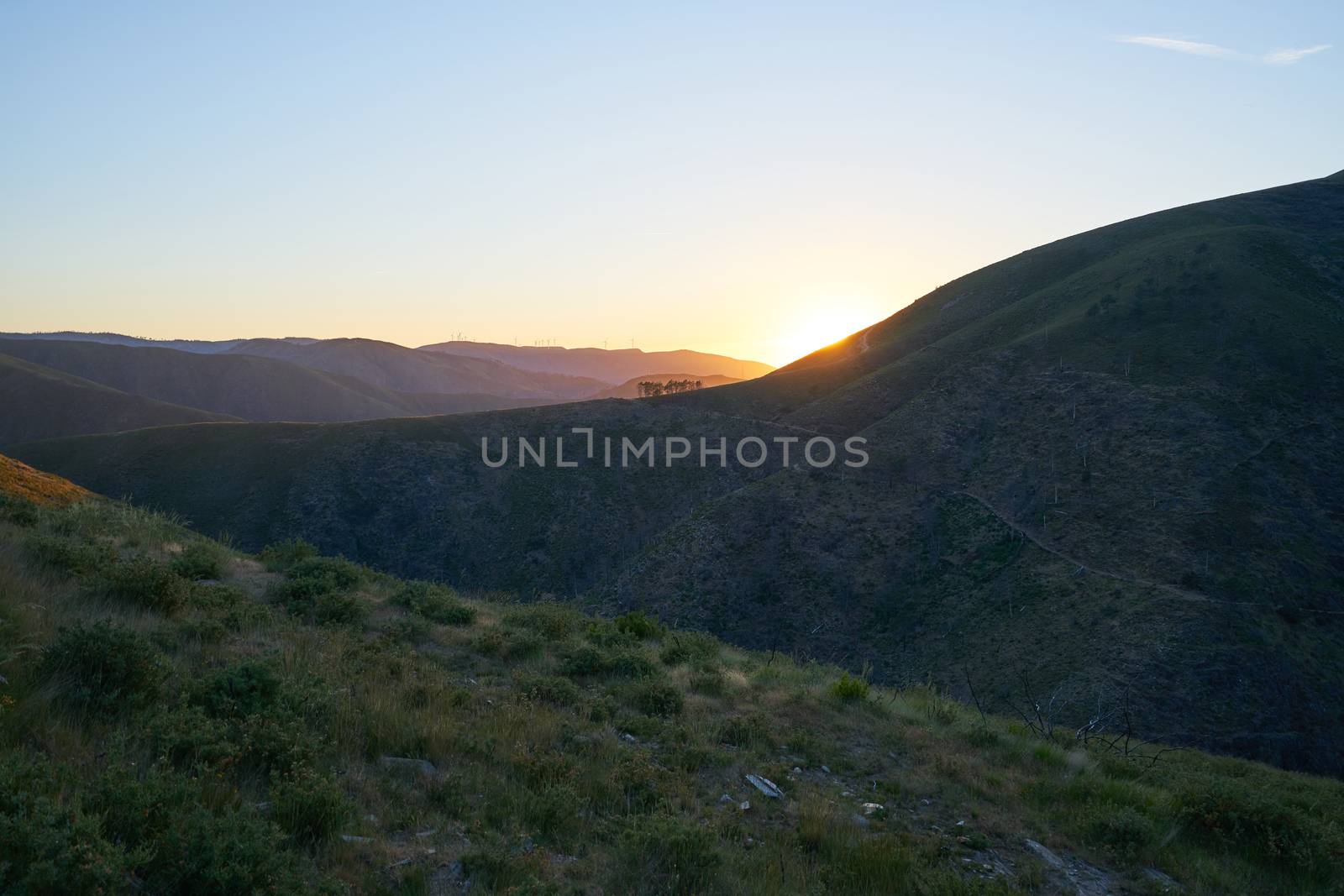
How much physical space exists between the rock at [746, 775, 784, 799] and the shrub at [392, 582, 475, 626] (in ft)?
19.1

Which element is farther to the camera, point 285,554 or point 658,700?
point 285,554

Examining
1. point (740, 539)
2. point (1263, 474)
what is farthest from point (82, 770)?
point (1263, 474)

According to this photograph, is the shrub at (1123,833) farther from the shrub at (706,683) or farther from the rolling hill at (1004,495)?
the rolling hill at (1004,495)

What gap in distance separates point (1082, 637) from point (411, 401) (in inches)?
6758

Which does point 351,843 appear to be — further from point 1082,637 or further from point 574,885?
point 1082,637

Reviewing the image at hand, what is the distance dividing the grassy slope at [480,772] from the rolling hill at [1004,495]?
17466mm

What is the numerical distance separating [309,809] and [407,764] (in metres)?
1.28

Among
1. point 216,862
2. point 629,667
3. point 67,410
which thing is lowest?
point 629,667

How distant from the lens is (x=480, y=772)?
621 centimetres

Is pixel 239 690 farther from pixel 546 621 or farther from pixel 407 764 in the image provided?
pixel 546 621

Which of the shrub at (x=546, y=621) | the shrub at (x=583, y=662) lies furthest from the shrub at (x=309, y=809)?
the shrub at (x=546, y=621)

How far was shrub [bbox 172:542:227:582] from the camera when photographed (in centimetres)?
1055

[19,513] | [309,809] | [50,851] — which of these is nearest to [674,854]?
[309,809]

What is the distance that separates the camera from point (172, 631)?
7.63 metres
